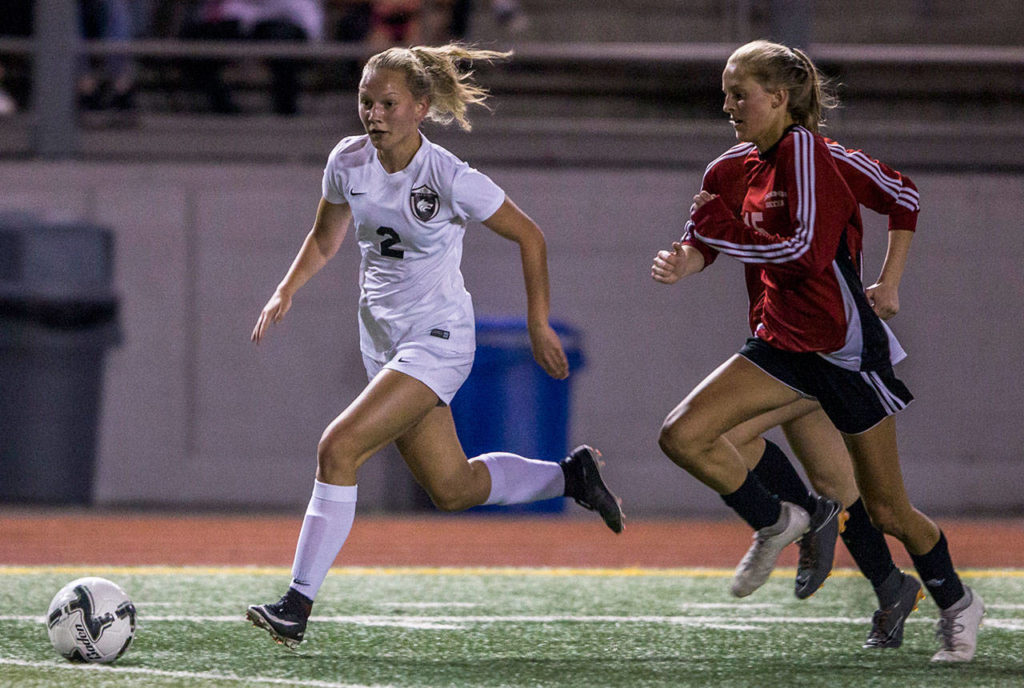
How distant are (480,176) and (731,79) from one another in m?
0.92

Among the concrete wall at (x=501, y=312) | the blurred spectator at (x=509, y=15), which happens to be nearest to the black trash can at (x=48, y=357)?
the concrete wall at (x=501, y=312)

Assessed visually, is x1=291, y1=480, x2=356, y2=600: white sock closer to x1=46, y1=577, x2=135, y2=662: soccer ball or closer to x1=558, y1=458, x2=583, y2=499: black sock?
x1=46, y1=577, x2=135, y2=662: soccer ball

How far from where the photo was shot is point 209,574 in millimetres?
7297

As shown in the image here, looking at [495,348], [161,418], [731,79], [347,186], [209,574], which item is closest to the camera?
[731,79]

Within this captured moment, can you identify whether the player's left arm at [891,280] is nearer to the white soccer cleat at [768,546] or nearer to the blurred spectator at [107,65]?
the white soccer cleat at [768,546]

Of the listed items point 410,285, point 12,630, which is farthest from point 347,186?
point 12,630

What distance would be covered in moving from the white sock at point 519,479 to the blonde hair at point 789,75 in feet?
5.60

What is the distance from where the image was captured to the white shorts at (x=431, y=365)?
5000 mm

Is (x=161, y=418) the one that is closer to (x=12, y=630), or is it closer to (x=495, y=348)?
(x=495, y=348)

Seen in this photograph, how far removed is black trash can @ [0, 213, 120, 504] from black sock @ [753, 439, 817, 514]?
6.11 m

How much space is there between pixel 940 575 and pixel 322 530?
6.82 feet

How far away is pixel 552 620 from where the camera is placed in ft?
19.4

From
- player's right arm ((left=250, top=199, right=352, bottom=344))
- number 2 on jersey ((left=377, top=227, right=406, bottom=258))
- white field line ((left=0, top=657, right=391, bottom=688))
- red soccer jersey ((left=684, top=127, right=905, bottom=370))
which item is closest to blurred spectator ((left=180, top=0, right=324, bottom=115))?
player's right arm ((left=250, top=199, right=352, bottom=344))

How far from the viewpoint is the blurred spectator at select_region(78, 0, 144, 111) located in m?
11.6
